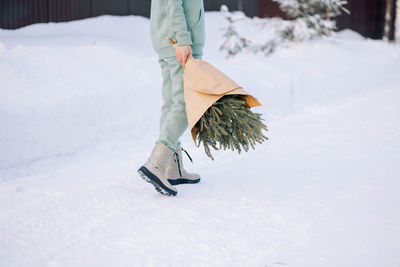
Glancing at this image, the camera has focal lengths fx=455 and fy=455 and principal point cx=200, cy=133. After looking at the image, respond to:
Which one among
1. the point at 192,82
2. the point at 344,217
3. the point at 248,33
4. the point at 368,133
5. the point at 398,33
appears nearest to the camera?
the point at 344,217

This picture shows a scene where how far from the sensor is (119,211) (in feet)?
8.98

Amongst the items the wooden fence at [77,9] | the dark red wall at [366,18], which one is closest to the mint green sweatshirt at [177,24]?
the wooden fence at [77,9]

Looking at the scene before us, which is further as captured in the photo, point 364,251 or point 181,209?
point 181,209

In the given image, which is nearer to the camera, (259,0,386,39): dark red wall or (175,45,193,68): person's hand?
(175,45,193,68): person's hand

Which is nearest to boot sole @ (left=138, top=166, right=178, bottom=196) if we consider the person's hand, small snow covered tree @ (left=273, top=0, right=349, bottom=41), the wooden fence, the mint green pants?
the mint green pants

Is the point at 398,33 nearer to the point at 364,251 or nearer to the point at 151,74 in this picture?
the point at 151,74

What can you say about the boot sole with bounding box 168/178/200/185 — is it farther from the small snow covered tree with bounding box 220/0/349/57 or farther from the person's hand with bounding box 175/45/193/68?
the small snow covered tree with bounding box 220/0/349/57

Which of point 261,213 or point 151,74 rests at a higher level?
point 151,74

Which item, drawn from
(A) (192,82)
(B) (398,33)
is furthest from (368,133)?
(B) (398,33)

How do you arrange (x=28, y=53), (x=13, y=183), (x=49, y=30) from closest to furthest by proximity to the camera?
(x=13, y=183) → (x=28, y=53) → (x=49, y=30)

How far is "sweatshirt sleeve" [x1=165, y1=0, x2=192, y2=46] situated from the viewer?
9.43 feet

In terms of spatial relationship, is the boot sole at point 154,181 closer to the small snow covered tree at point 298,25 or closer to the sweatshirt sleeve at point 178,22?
the sweatshirt sleeve at point 178,22

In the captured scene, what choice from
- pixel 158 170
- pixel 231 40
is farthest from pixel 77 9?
pixel 158 170

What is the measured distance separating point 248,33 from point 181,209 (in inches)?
313
